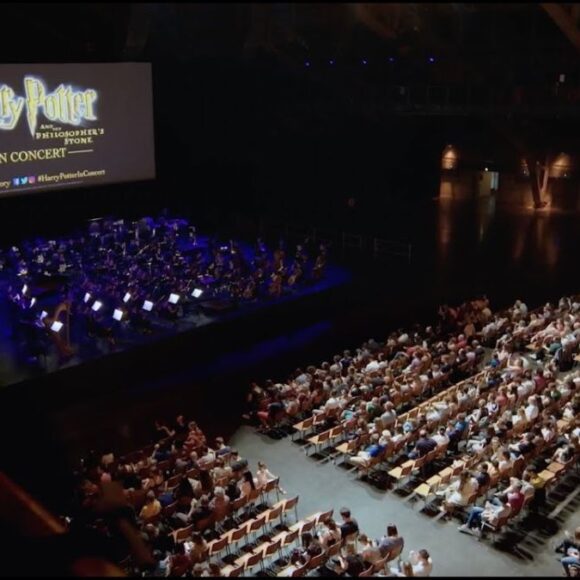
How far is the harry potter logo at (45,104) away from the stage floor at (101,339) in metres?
4.14

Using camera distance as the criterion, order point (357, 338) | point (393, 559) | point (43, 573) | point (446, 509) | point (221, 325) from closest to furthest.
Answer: point (43, 573)
point (393, 559)
point (446, 509)
point (221, 325)
point (357, 338)

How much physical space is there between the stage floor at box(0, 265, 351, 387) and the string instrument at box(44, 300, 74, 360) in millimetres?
143

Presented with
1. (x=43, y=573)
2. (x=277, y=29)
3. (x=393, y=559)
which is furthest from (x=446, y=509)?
(x=277, y=29)

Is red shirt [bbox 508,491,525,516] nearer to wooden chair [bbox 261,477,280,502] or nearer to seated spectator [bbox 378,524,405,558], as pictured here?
seated spectator [bbox 378,524,405,558]

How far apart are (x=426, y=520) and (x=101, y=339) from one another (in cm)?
818

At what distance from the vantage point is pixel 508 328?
17.9 metres

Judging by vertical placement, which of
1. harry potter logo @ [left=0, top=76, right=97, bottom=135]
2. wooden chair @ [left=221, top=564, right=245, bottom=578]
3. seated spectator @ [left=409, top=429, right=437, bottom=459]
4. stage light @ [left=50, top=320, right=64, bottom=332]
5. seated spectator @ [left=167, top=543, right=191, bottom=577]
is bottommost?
wooden chair @ [left=221, top=564, right=245, bottom=578]

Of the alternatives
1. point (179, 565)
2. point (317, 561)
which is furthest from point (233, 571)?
point (317, 561)

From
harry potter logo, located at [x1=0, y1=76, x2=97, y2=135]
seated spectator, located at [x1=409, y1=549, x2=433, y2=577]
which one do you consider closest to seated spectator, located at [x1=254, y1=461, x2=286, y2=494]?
seated spectator, located at [x1=409, y1=549, x2=433, y2=577]

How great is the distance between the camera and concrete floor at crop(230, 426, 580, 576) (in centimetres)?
1028

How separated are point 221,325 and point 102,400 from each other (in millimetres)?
3434

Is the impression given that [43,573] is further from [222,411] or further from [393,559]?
[222,411]

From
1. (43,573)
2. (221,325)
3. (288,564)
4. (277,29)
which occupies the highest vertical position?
(277,29)

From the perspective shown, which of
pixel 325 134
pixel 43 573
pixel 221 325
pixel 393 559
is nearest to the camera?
pixel 43 573
